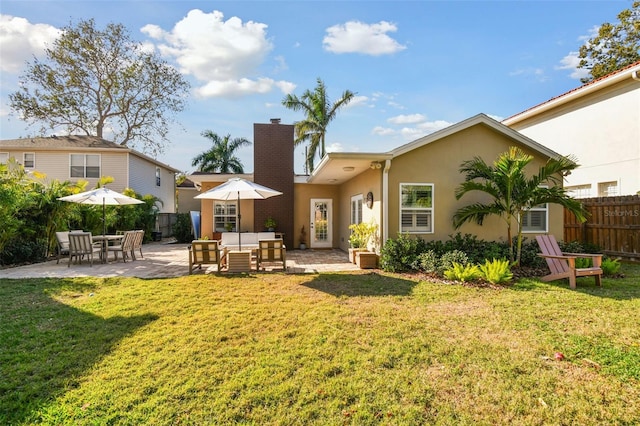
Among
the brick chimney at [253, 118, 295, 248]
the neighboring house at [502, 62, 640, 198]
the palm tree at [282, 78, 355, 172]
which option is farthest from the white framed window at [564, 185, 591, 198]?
the palm tree at [282, 78, 355, 172]

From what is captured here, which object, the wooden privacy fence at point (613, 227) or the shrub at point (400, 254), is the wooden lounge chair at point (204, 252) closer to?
the shrub at point (400, 254)

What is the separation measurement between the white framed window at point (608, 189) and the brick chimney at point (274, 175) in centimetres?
1256

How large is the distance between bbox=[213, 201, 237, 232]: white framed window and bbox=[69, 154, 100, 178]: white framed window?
9.34 m

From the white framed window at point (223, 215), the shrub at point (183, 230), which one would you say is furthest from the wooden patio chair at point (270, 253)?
the shrub at point (183, 230)

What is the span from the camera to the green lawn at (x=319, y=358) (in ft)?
8.83

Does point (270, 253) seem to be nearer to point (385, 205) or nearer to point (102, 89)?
point (385, 205)

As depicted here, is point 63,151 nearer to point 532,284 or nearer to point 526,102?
point 532,284

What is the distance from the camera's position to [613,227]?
34.5ft

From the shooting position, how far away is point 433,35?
9.82 m

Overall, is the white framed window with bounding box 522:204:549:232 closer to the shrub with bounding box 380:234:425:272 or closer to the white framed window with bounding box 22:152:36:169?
the shrub with bounding box 380:234:425:272

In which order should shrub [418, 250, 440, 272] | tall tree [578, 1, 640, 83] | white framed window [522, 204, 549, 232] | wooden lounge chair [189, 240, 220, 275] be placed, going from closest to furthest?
1. shrub [418, 250, 440, 272]
2. wooden lounge chair [189, 240, 220, 275]
3. white framed window [522, 204, 549, 232]
4. tall tree [578, 1, 640, 83]

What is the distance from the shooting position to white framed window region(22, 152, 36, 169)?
18669 millimetres

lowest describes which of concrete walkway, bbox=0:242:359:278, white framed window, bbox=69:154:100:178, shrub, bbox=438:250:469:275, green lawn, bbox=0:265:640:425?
green lawn, bbox=0:265:640:425

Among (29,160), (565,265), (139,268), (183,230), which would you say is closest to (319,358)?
(565,265)
